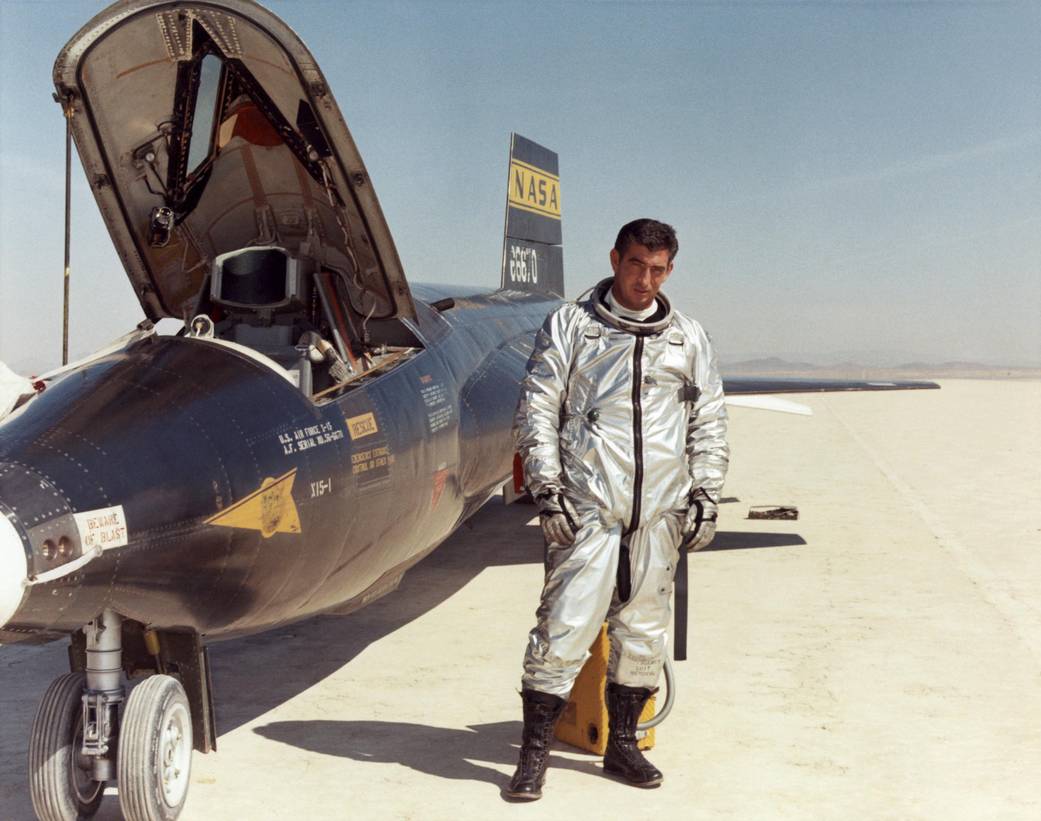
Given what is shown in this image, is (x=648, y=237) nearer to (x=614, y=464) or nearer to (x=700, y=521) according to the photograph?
(x=614, y=464)

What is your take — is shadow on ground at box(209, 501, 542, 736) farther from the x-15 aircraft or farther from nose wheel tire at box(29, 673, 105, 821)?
nose wheel tire at box(29, 673, 105, 821)

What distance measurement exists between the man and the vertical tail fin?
8.89 meters

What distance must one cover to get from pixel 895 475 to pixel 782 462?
9.13 feet

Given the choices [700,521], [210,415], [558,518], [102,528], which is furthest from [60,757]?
[700,521]

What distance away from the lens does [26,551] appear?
3.94 metres

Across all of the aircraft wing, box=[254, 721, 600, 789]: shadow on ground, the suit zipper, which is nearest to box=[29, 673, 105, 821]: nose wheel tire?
box=[254, 721, 600, 789]: shadow on ground

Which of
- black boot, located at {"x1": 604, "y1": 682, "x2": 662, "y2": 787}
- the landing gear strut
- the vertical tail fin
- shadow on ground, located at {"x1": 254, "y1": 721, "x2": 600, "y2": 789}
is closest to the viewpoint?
the landing gear strut

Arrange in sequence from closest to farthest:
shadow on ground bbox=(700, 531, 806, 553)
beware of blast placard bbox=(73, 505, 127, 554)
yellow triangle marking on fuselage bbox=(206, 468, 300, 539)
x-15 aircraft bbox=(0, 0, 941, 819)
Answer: beware of blast placard bbox=(73, 505, 127, 554) → x-15 aircraft bbox=(0, 0, 941, 819) → yellow triangle marking on fuselage bbox=(206, 468, 300, 539) → shadow on ground bbox=(700, 531, 806, 553)

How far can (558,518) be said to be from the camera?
16.6 ft

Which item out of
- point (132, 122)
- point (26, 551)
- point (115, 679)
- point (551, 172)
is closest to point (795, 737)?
point (115, 679)

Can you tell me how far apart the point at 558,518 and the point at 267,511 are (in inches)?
49.5

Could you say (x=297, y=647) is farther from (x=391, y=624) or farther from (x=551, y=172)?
(x=551, y=172)

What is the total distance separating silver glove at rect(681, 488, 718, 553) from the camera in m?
5.23

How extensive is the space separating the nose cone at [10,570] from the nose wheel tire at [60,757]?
914 mm
